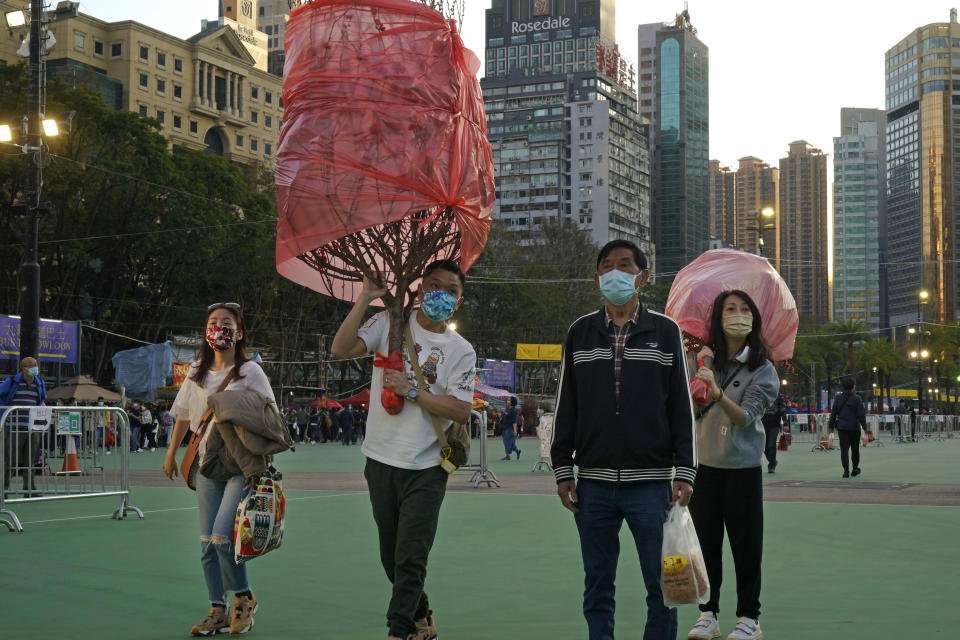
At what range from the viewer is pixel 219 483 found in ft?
20.5

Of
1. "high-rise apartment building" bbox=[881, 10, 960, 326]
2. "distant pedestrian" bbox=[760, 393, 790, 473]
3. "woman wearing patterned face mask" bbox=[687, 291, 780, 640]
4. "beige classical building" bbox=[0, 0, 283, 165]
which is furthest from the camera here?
"high-rise apartment building" bbox=[881, 10, 960, 326]

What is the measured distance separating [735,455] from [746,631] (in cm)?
88

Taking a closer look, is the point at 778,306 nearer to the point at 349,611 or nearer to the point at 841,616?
the point at 841,616

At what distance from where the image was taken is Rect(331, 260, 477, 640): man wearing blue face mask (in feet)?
17.0

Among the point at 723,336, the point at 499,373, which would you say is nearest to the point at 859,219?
the point at 499,373

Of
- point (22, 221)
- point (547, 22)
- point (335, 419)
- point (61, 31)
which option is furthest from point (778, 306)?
point (547, 22)

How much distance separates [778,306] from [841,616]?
6.14 feet

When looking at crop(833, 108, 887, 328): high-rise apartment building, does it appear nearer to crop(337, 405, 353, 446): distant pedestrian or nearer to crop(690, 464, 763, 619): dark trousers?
crop(337, 405, 353, 446): distant pedestrian

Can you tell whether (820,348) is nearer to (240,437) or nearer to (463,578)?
(463,578)

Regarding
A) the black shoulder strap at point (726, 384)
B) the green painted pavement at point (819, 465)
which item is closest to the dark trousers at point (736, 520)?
the black shoulder strap at point (726, 384)

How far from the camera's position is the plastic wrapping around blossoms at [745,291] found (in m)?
7.13

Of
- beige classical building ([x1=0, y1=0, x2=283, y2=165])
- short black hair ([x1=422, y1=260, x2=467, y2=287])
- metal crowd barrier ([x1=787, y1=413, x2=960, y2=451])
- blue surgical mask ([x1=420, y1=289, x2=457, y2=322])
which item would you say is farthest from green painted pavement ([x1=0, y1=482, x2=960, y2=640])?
beige classical building ([x1=0, y1=0, x2=283, y2=165])

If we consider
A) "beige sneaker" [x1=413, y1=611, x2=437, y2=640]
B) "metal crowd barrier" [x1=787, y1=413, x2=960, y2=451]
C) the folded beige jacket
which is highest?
the folded beige jacket

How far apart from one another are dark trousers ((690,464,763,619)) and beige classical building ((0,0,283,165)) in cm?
7728
